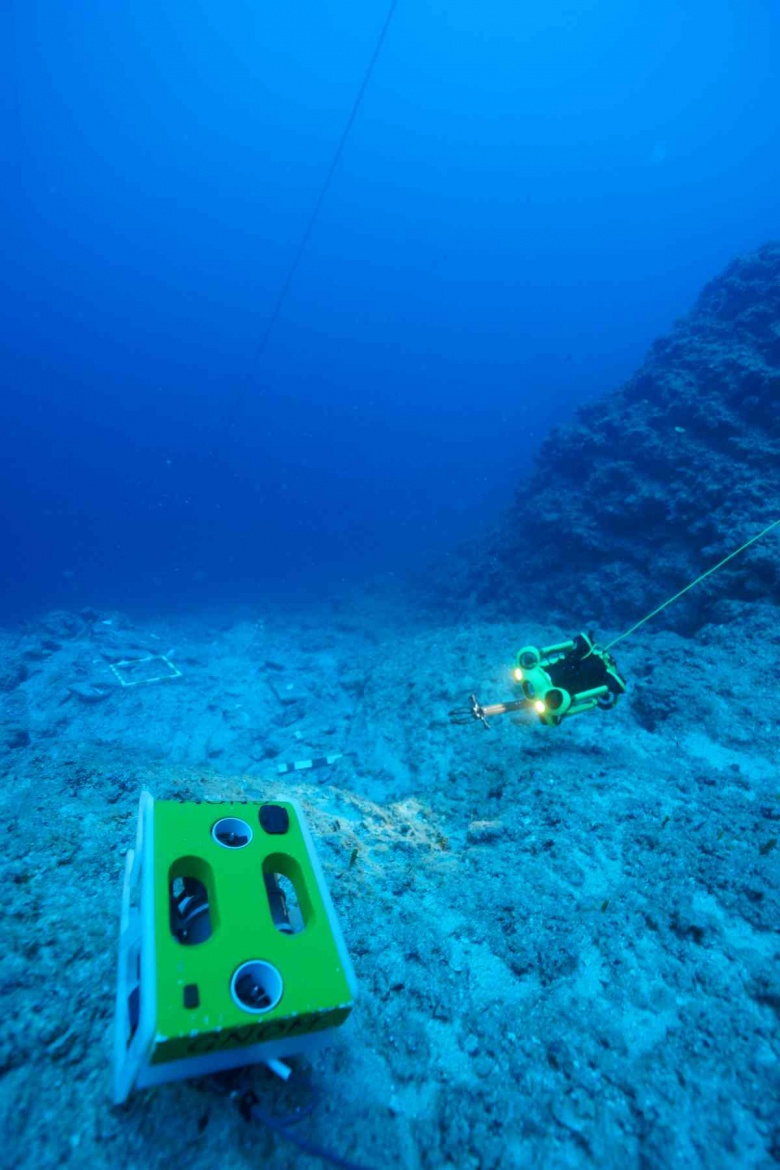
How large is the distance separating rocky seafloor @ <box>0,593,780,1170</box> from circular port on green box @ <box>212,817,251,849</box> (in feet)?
3.17

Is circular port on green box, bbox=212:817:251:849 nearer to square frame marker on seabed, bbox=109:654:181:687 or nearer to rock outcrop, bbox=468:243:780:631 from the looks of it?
rock outcrop, bbox=468:243:780:631

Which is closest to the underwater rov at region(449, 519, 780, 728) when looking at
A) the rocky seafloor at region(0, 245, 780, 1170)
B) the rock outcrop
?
the rocky seafloor at region(0, 245, 780, 1170)

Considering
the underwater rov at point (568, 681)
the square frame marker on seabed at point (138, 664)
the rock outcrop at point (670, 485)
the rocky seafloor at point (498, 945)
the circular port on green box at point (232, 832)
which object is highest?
the rock outcrop at point (670, 485)

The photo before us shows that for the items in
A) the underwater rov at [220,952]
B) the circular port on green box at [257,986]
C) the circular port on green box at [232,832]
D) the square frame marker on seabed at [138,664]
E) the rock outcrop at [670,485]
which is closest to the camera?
the underwater rov at [220,952]

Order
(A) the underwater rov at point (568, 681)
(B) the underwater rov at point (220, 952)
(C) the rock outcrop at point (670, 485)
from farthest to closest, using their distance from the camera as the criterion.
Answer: (C) the rock outcrop at point (670, 485)
(A) the underwater rov at point (568, 681)
(B) the underwater rov at point (220, 952)

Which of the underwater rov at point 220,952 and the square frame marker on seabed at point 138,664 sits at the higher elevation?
the square frame marker on seabed at point 138,664

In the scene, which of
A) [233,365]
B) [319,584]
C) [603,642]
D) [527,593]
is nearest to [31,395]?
[233,365]

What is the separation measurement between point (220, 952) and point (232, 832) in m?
0.65

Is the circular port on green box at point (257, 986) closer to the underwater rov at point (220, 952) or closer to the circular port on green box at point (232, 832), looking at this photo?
the underwater rov at point (220, 952)

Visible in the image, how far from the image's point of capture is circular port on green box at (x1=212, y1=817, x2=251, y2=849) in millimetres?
2713

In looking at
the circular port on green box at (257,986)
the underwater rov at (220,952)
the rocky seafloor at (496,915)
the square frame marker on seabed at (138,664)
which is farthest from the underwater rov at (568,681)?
the square frame marker on seabed at (138,664)

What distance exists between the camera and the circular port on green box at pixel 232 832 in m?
2.71

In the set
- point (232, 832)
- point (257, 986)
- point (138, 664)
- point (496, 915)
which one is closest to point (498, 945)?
point (496, 915)

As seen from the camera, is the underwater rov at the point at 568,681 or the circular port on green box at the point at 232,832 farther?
the underwater rov at the point at 568,681
